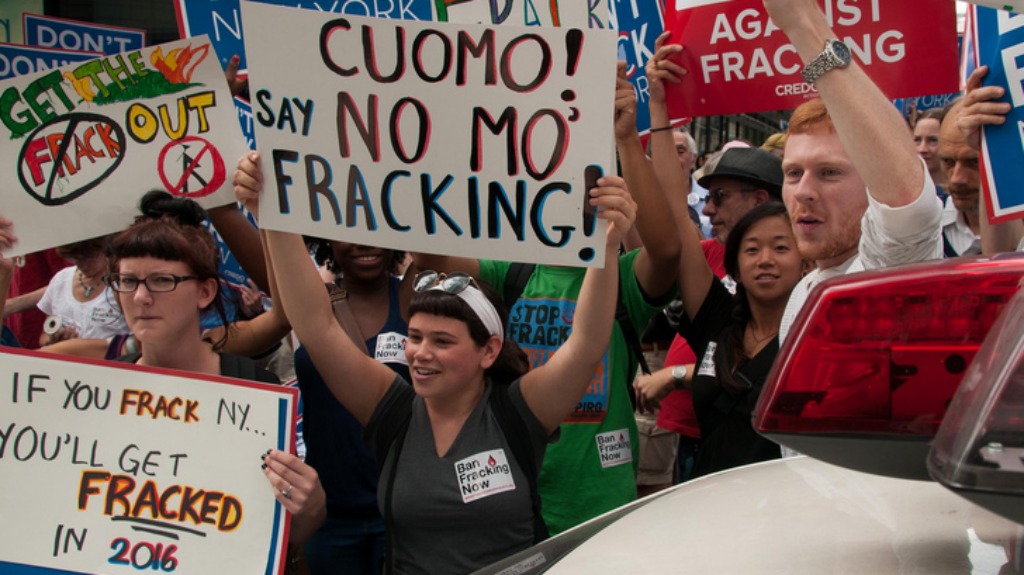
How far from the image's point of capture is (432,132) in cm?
272

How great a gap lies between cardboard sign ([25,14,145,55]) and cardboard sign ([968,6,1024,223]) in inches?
173

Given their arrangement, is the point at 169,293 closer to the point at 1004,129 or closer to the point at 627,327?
the point at 627,327

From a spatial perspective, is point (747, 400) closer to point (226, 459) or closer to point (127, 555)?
point (226, 459)

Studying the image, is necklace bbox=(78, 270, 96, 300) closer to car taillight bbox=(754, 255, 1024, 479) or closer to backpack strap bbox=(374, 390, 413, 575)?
backpack strap bbox=(374, 390, 413, 575)

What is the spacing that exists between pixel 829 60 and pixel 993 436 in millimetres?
1417

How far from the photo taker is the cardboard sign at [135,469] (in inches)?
105

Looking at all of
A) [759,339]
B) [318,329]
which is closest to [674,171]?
[759,339]

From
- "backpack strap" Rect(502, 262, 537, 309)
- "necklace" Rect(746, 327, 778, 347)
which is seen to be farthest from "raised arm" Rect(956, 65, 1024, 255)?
"backpack strap" Rect(502, 262, 537, 309)

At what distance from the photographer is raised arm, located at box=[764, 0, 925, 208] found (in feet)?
6.95

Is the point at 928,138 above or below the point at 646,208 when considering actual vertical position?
above

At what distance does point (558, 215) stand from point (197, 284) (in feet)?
3.62

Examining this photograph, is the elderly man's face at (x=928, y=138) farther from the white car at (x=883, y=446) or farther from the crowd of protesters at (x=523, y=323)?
the white car at (x=883, y=446)

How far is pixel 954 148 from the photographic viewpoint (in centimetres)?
354

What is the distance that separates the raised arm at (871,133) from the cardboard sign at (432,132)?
63cm
